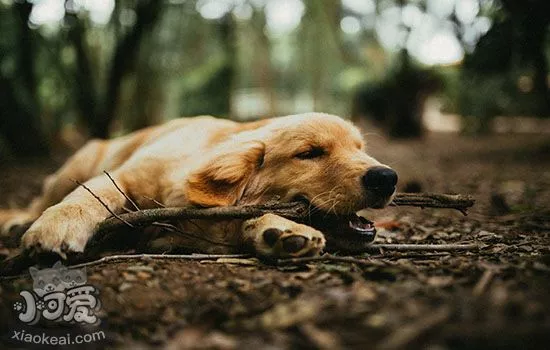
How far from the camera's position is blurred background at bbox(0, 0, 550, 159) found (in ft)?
28.9

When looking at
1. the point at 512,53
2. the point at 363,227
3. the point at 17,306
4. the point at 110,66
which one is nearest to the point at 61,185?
the point at 17,306

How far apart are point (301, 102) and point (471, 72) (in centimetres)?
3547

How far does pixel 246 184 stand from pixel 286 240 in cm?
78

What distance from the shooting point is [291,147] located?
3.43 m

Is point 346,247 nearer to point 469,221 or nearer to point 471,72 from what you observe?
point 469,221

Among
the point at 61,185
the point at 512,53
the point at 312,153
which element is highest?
the point at 512,53

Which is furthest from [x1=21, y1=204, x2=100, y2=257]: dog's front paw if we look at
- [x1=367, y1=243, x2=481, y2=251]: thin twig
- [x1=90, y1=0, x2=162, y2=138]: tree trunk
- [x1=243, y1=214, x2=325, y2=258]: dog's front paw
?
[x1=90, y1=0, x2=162, y2=138]: tree trunk

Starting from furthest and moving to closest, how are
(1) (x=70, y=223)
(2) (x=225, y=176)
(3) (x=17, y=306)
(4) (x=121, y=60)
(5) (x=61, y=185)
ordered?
1. (4) (x=121, y=60)
2. (5) (x=61, y=185)
3. (2) (x=225, y=176)
4. (1) (x=70, y=223)
5. (3) (x=17, y=306)

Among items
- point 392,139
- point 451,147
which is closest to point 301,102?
point 392,139

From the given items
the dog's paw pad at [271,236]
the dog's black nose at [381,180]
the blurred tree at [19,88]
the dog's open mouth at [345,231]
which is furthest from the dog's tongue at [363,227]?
the blurred tree at [19,88]

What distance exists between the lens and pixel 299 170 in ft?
11.0

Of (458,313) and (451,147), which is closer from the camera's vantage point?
(458,313)

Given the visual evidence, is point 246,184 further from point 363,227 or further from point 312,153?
point 363,227

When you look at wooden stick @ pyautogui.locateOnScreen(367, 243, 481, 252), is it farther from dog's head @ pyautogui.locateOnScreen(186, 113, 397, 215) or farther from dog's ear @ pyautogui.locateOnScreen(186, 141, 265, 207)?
dog's ear @ pyautogui.locateOnScreen(186, 141, 265, 207)
